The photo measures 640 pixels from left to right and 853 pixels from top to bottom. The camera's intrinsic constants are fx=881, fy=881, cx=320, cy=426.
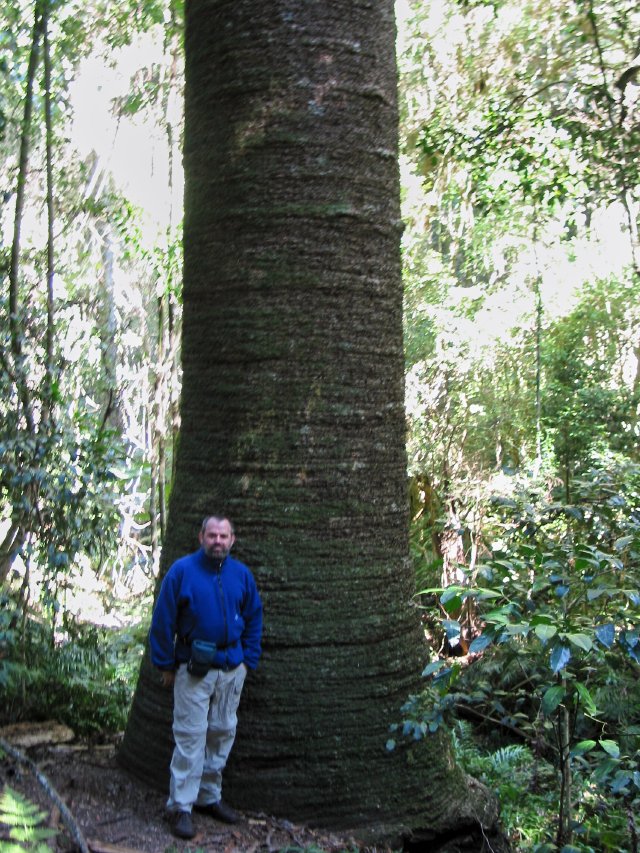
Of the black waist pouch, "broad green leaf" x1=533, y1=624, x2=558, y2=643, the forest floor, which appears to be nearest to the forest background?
"broad green leaf" x1=533, y1=624, x2=558, y2=643

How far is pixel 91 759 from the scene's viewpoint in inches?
207

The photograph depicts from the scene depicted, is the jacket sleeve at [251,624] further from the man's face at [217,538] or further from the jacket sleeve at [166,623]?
the jacket sleeve at [166,623]

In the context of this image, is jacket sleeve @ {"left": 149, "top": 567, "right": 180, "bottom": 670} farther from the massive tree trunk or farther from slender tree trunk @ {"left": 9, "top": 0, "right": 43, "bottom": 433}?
slender tree trunk @ {"left": 9, "top": 0, "right": 43, "bottom": 433}

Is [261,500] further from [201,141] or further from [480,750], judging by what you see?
[480,750]

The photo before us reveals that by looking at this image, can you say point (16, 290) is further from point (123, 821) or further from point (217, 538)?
point (123, 821)

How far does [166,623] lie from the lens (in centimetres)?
457

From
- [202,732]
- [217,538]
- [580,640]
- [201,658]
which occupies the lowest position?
[202,732]

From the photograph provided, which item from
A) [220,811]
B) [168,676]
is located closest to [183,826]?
[220,811]

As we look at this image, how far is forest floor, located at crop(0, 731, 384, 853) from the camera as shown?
13.8ft

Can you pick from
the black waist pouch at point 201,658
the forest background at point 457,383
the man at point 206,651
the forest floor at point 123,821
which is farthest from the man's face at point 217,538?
the forest floor at point 123,821

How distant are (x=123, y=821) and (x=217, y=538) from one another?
150 cm

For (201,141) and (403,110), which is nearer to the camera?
(201,141)

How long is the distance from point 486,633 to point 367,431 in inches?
59.9

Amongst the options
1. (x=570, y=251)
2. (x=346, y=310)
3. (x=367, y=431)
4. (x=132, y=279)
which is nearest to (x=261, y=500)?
(x=367, y=431)
